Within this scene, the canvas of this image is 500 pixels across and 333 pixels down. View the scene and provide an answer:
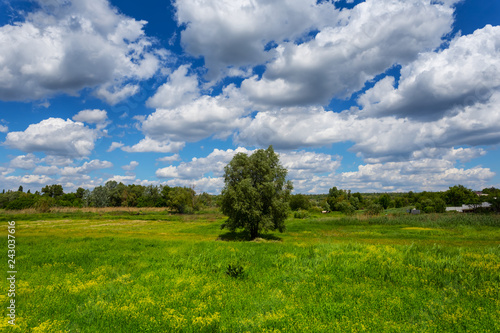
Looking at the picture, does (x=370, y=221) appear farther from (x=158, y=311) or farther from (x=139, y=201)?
(x=139, y=201)

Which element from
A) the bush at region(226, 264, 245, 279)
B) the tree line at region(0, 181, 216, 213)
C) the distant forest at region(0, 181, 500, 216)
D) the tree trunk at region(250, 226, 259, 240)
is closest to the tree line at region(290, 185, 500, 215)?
the distant forest at region(0, 181, 500, 216)

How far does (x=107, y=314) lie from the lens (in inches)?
462

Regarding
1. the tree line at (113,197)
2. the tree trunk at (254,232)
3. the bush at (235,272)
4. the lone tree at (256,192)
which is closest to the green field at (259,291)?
the bush at (235,272)

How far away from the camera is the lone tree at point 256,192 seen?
41188 mm

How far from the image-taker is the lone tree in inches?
1622

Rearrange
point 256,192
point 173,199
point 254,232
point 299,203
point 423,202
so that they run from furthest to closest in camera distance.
Answer: point 299,203
point 423,202
point 173,199
point 254,232
point 256,192

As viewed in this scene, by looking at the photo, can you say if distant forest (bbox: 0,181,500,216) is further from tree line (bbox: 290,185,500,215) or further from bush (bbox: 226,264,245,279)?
bush (bbox: 226,264,245,279)

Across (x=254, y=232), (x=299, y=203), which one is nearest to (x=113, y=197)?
(x=299, y=203)

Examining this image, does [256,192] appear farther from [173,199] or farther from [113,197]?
[113,197]

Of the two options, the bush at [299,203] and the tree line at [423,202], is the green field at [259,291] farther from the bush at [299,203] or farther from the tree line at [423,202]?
the bush at [299,203]

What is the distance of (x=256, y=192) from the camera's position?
41.5m

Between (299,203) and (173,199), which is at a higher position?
(173,199)

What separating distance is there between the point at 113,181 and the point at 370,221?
17188 centimetres

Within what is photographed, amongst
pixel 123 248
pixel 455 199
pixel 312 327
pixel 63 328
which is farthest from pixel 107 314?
pixel 455 199
